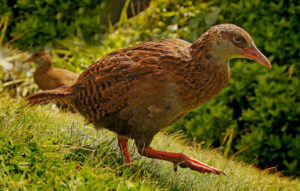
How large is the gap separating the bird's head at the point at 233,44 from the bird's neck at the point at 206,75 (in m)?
0.04

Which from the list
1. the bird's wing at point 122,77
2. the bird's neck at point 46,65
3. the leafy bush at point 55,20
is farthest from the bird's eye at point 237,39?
the leafy bush at point 55,20

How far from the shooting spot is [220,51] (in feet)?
9.22

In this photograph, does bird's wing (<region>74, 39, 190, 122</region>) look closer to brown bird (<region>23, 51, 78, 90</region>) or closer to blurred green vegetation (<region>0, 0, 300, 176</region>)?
blurred green vegetation (<region>0, 0, 300, 176</region>)

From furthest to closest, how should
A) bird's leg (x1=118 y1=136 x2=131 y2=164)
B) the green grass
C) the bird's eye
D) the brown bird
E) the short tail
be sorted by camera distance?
the brown bird < the short tail < bird's leg (x1=118 y1=136 x2=131 y2=164) < the bird's eye < the green grass

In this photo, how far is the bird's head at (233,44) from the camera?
2770 mm

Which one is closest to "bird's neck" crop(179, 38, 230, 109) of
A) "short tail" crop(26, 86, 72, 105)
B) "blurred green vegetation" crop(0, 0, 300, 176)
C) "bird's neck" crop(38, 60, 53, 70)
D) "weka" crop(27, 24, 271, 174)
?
"weka" crop(27, 24, 271, 174)

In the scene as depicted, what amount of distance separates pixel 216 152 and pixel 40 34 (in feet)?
13.4

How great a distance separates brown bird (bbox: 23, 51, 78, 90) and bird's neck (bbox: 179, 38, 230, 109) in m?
2.72

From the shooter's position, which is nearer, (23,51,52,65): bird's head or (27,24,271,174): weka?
(27,24,271,174): weka

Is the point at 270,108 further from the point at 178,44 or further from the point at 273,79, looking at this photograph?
the point at 178,44

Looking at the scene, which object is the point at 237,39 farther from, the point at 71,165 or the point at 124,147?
the point at 71,165

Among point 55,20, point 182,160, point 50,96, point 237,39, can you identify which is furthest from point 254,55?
point 55,20

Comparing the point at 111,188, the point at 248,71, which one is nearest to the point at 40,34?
the point at 248,71

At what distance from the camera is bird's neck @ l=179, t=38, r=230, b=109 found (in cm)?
283
